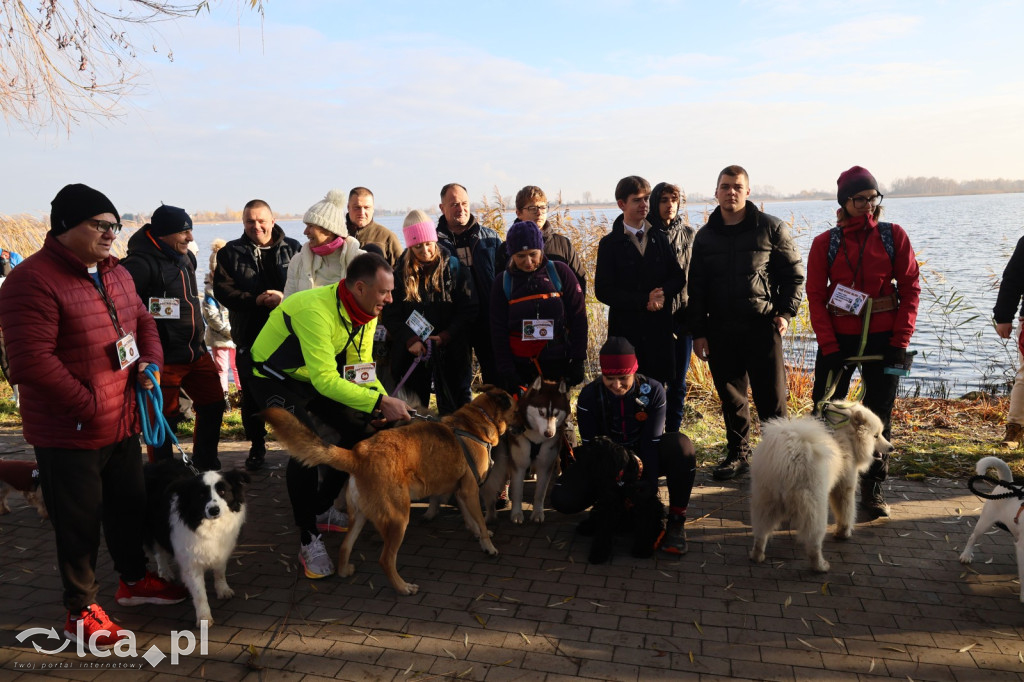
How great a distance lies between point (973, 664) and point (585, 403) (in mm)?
2583

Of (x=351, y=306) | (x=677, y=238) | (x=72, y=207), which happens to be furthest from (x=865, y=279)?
(x=72, y=207)

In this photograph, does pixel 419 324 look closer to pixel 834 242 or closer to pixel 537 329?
pixel 537 329

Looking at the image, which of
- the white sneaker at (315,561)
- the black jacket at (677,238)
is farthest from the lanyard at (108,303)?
the black jacket at (677,238)

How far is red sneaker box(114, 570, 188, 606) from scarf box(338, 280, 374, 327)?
198 centimetres

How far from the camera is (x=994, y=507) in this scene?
12.9 feet

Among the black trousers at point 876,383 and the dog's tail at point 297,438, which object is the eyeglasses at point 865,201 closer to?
the black trousers at point 876,383

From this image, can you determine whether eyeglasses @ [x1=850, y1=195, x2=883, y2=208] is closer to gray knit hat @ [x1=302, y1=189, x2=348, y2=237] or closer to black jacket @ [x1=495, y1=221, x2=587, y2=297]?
black jacket @ [x1=495, y1=221, x2=587, y2=297]

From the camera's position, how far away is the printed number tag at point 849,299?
4.71m

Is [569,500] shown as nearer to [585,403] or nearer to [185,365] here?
[585,403]

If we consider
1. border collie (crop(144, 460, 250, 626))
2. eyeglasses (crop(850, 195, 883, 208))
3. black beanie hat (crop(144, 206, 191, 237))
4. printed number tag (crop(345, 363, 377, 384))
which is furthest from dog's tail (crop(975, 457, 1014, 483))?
black beanie hat (crop(144, 206, 191, 237))

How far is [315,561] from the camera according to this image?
4.06 metres

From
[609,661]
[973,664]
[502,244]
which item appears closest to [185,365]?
[502,244]

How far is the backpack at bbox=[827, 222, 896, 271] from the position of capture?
4.66m

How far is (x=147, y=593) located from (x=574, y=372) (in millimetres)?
3361
